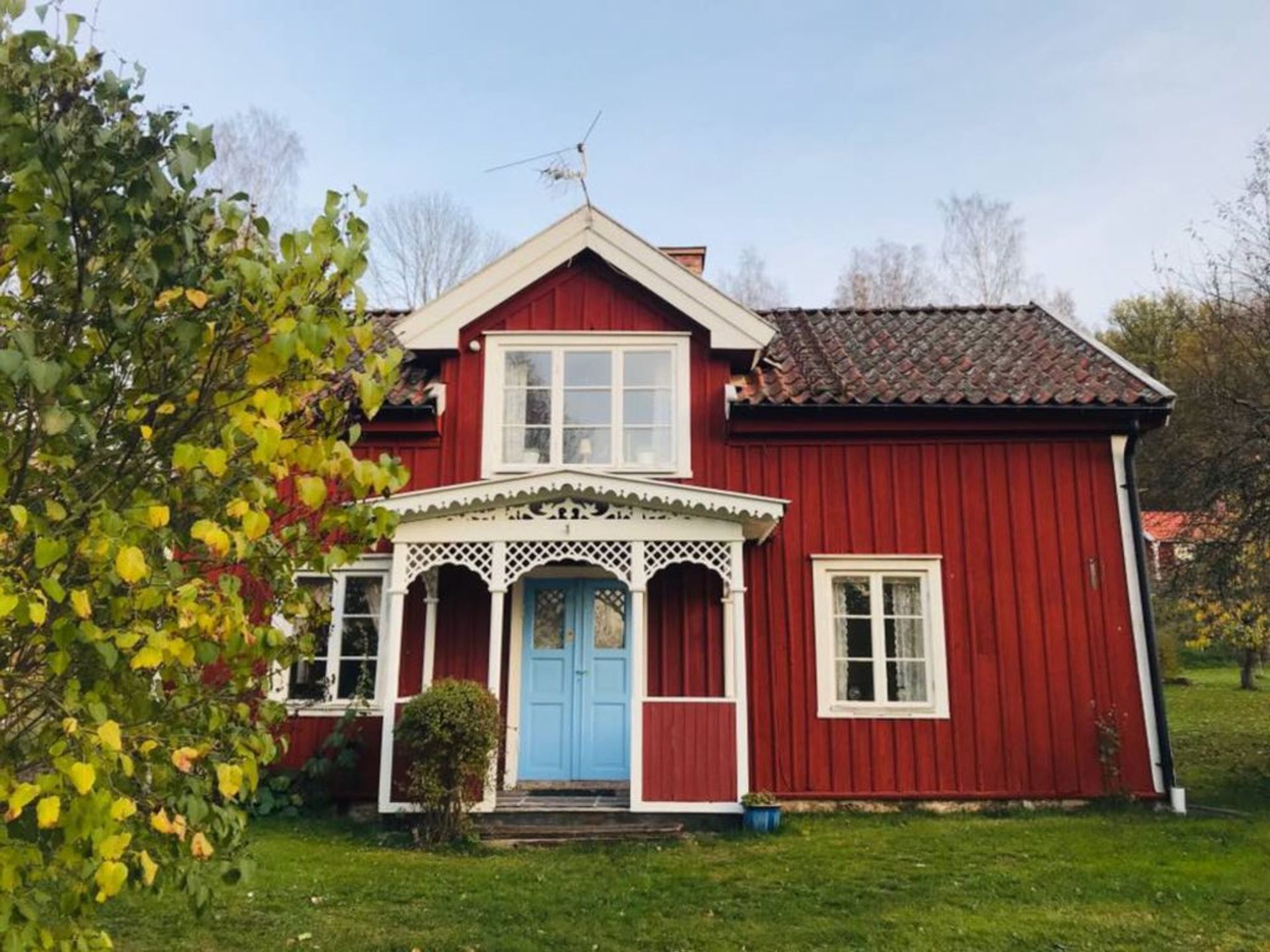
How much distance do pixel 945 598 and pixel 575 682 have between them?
4269mm

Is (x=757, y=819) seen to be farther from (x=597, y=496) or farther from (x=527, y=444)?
(x=527, y=444)

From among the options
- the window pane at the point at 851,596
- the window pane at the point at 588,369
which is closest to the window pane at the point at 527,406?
the window pane at the point at 588,369

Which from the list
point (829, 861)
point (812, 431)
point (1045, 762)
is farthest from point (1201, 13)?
point (829, 861)

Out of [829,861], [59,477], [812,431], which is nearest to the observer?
[59,477]

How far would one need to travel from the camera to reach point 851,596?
384 inches

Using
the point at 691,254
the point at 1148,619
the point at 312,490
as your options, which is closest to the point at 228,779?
the point at 312,490

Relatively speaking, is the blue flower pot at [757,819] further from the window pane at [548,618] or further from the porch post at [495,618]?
the window pane at [548,618]

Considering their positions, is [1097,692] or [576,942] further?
[1097,692]

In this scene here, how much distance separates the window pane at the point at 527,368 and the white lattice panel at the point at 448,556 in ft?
7.82

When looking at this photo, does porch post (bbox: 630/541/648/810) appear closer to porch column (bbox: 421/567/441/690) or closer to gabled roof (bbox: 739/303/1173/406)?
porch column (bbox: 421/567/441/690)

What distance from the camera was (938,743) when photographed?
9.20 metres

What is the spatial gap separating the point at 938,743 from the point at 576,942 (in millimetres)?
5324

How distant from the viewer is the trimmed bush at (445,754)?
7.85 meters

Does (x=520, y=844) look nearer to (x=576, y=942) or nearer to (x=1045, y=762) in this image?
(x=576, y=942)
